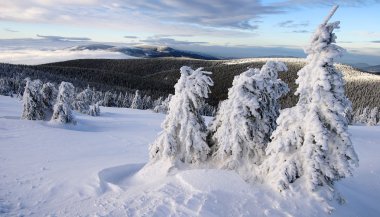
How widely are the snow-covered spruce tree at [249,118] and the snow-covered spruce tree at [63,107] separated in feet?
72.6

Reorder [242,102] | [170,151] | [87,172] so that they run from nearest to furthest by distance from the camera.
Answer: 1. [242,102]
2. [170,151]
3. [87,172]

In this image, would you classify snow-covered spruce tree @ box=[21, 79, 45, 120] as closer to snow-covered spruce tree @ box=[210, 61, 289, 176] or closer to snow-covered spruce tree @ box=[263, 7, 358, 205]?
snow-covered spruce tree @ box=[210, 61, 289, 176]

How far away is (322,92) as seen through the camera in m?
10.8

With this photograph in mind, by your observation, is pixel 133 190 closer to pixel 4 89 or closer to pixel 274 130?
pixel 274 130

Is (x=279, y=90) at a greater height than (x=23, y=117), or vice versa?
(x=279, y=90)

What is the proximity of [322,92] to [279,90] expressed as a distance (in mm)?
2730

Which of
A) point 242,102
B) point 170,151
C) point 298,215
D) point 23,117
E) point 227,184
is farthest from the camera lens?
point 23,117

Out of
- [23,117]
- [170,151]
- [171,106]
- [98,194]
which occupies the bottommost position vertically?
[23,117]

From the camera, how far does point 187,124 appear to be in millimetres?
13867

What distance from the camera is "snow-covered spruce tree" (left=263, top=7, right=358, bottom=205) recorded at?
10578 mm

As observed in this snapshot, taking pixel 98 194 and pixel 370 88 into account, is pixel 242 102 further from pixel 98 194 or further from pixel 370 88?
pixel 370 88

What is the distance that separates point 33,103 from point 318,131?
28.4 m

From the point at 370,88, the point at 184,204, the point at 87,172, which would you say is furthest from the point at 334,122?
the point at 370,88

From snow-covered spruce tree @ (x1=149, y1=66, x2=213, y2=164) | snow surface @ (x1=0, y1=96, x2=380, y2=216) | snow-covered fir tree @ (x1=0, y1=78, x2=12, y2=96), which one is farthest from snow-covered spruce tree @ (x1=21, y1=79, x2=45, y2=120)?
snow-covered fir tree @ (x1=0, y1=78, x2=12, y2=96)
